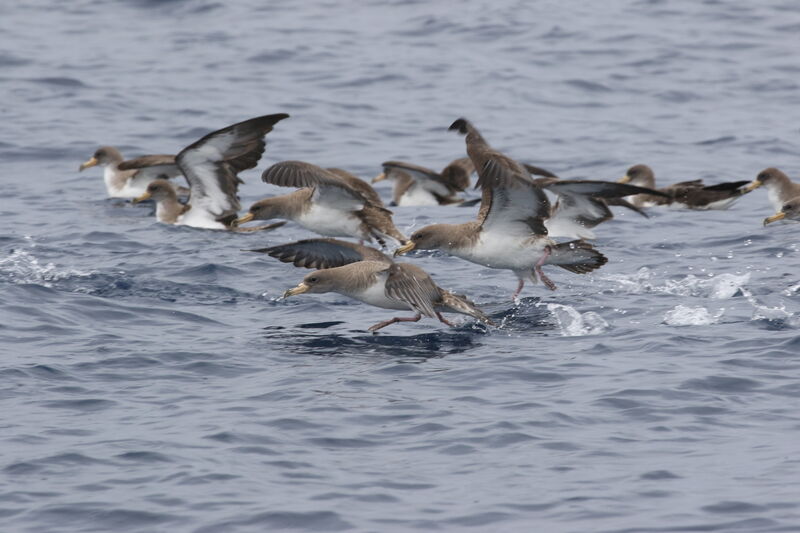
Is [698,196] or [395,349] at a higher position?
[698,196]

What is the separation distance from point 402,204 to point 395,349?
6969 mm

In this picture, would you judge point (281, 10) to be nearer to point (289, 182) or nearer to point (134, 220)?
point (134, 220)

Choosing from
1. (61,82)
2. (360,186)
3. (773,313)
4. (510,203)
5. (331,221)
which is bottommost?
(773,313)

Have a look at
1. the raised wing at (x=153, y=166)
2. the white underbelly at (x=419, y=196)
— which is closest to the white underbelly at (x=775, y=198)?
→ the white underbelly at (x=419, y=196)

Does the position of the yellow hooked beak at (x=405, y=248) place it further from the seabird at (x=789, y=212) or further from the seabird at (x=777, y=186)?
the seabird at (x=777, y=186)

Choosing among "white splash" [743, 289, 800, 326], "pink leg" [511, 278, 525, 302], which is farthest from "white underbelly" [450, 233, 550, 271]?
"white splash" [743, 289, 800, 326]

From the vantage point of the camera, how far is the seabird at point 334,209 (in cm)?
1251

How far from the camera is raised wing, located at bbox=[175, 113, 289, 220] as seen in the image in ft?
44.3

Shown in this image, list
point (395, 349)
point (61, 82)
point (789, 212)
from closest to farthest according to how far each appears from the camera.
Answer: point (395, 349) → point (789, 212) → point (61, 82)

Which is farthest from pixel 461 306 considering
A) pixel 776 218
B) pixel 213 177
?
pixel 776 218

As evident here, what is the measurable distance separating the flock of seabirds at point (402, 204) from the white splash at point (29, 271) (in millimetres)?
2064

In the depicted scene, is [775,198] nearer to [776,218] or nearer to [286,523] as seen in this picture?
[776,218]

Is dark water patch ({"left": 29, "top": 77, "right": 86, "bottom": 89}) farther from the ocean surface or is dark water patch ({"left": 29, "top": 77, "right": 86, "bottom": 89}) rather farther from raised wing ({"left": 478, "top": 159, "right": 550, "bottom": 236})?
raised wing ({"left": 478, "top": 159, "right": 550, "bottom": 236})

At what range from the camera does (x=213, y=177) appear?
14594mm
